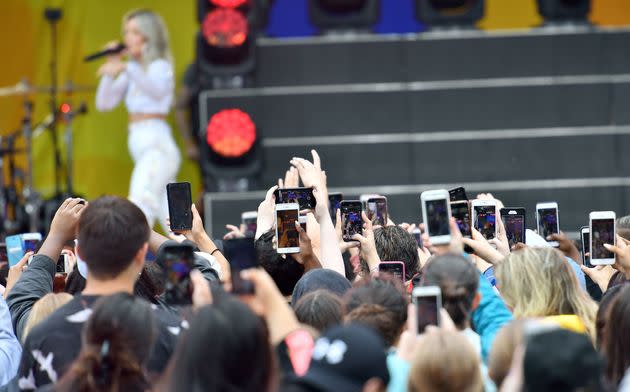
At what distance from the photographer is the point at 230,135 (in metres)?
8.30

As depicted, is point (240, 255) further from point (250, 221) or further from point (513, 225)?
point (250, 221)

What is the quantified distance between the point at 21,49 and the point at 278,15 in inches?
96.2

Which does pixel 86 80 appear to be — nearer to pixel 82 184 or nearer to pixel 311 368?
pixel 82 184

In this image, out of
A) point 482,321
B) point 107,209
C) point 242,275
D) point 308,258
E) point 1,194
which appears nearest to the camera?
point 242,275

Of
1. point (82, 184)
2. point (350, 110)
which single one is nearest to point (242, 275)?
point (350, 110)

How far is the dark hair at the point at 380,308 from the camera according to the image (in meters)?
3.21

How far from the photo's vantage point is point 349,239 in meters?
4.74

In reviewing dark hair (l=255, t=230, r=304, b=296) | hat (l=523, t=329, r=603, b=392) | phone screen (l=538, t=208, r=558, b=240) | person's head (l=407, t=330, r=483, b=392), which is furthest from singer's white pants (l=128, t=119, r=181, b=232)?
hat (l=523, t=329, r=603, b=392)

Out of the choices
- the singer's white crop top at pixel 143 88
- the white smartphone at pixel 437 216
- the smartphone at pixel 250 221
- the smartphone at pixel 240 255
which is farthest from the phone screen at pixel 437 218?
the singer's white crop top at pixel 143 88

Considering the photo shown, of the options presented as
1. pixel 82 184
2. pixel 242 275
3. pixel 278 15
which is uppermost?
pixel 278 15

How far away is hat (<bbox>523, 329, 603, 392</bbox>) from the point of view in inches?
94.0

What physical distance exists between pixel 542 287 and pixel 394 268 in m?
0.90

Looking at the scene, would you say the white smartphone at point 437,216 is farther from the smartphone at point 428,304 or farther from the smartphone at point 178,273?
the smartphone at point 178,273

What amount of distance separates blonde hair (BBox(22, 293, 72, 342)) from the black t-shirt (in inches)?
10.2
